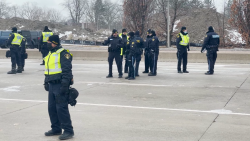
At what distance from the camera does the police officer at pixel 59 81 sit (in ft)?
20.5

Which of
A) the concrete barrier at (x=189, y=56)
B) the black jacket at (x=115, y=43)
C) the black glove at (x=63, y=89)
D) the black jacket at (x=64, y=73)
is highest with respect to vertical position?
the black jacket at (x=115, y=43)

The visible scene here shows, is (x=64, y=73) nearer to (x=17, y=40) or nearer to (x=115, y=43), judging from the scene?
(x=115, y=43)

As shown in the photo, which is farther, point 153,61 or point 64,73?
→ point 153,61

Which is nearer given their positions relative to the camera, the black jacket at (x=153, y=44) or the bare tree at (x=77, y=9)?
the black jacket at (x=153, y=44)

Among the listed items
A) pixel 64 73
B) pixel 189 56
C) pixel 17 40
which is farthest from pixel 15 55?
pixel 64 73

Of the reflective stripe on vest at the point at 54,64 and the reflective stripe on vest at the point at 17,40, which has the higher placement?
the reflective stripe on vest at the point at 17,40

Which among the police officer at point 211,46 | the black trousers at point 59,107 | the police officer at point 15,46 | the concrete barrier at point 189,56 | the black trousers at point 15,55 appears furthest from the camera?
the concrete barrier at point 189,56

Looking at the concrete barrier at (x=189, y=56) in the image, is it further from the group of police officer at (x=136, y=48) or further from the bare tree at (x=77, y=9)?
the bare tree at (x=77, y=9)

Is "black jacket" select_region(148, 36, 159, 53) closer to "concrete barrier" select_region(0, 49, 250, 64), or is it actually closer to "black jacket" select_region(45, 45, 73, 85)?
"concrete barrier" select_region(0, 49, 250, 64)

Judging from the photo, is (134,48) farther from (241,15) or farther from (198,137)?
(241,15)

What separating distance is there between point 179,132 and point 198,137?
1.44 ft

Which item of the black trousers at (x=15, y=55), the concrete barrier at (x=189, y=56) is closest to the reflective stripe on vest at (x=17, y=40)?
the black trousers at (x=15, y=55)

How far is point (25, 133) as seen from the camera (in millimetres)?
6883

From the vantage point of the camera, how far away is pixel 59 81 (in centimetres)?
636
